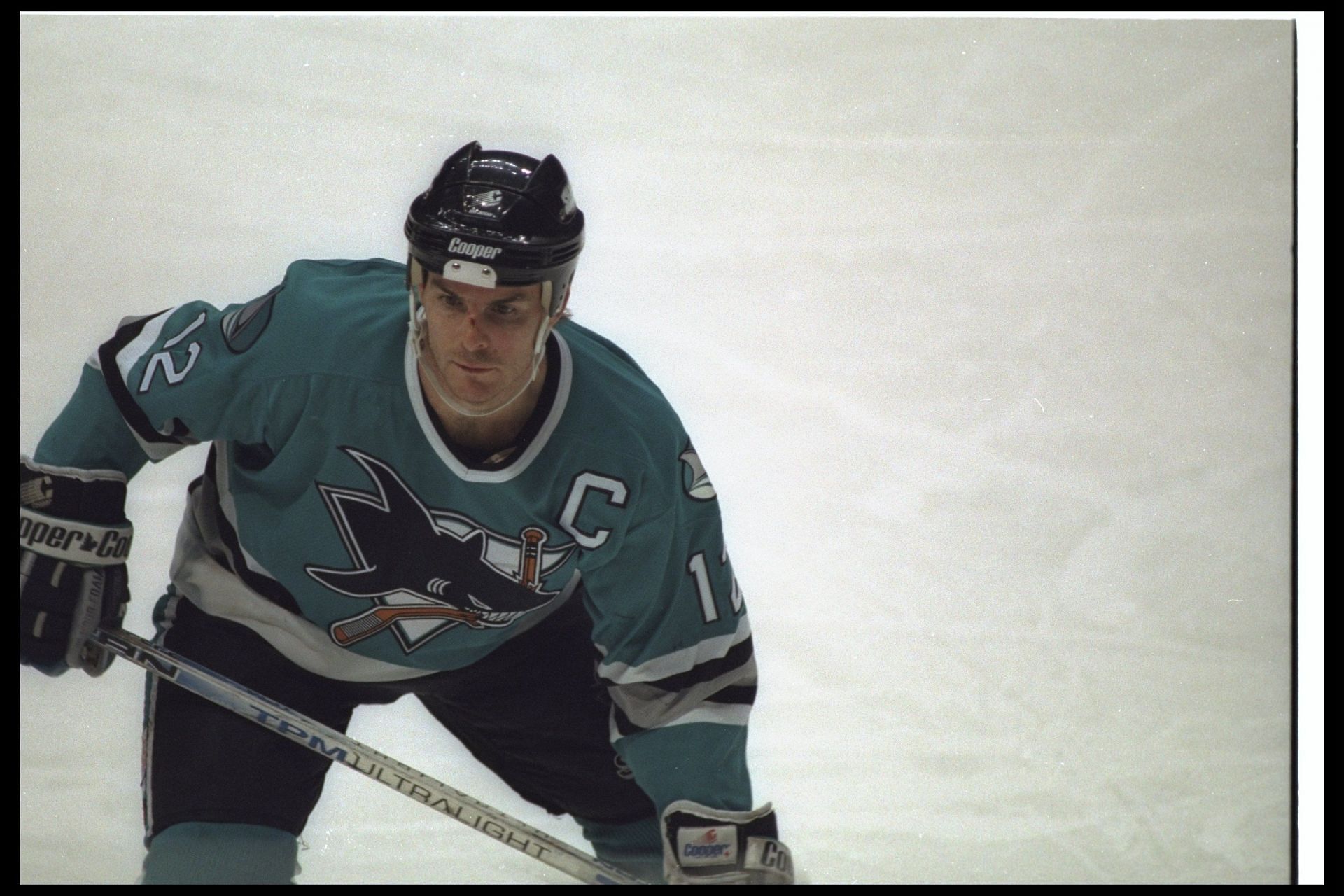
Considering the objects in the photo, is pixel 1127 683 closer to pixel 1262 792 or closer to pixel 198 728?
pixel 1262 792

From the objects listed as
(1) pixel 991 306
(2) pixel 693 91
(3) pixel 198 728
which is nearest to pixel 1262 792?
(1) pixel 991 306

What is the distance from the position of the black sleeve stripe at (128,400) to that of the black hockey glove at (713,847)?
870 millimetres

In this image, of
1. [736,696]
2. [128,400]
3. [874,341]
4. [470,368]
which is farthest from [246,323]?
[874,341]

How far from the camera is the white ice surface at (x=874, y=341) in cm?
212

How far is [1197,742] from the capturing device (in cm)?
246

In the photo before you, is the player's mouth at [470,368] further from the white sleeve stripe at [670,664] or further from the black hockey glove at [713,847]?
the black hockey glove at [713,847]

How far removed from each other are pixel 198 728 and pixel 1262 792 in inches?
69.3

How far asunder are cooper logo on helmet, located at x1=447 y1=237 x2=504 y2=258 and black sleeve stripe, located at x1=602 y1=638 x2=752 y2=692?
0.65m

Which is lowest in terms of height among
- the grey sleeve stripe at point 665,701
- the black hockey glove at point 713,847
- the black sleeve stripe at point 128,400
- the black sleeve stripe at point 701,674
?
the black hockey glove at point 713,847

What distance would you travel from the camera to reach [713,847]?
205 centimetres

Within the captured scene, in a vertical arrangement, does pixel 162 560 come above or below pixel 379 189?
below

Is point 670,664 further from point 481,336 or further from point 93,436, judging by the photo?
point 93,436

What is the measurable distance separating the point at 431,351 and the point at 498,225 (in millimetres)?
195

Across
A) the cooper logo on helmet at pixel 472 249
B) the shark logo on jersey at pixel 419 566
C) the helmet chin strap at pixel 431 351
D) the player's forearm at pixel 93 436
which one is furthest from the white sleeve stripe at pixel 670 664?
the player's forearm at pixel 93 436
